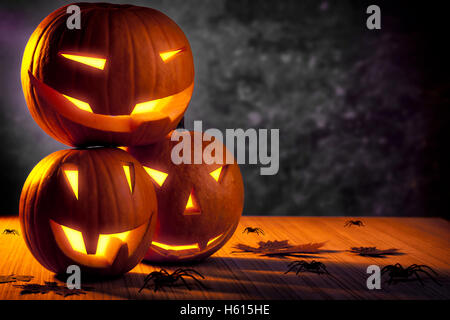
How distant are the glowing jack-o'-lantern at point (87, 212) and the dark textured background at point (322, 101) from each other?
1766 millimetres

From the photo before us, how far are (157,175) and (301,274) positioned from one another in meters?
0.75

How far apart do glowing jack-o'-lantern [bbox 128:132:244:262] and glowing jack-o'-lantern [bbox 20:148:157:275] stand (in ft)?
0.61

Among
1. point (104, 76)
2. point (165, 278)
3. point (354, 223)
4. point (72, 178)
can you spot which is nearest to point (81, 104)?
point (104, 76)

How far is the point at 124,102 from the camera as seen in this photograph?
248 cm

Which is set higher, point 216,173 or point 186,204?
point 216,173

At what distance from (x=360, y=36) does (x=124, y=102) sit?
231 centimetres

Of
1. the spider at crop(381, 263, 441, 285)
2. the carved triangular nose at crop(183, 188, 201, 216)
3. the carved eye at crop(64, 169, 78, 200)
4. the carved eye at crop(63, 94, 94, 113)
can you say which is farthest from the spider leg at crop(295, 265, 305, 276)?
the carved eye at crop(63, 94, 94, 113)

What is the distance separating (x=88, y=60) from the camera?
2475 mm

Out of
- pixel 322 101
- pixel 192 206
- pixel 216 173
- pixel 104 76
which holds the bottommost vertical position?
pixel 192 206

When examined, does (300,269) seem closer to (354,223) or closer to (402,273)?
(402,273)

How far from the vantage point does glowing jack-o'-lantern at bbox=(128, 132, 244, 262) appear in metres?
2.65

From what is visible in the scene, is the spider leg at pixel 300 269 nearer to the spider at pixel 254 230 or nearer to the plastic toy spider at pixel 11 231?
the spider at pixel 254 230
